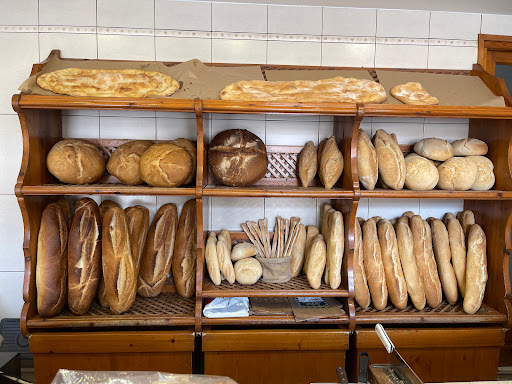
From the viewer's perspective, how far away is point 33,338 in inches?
73.8

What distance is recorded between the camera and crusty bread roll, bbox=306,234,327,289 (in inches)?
79.2

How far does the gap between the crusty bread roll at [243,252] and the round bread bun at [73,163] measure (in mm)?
822

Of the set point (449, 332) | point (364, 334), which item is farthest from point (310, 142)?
point (449, 332)

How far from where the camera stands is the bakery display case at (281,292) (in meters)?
1.84

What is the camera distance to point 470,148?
215cm

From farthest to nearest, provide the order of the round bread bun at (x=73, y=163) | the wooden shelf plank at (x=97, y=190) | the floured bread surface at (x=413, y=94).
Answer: the floured bread surface at (x=413, y=94) < the round bread bun at (x=73, y=163) < the wooden shelf plank at (x=97, y=190)

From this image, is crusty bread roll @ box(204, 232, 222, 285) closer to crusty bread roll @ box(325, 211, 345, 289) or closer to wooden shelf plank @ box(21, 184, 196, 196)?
wooden shelf plank @ box(21, 184, 196, 196)

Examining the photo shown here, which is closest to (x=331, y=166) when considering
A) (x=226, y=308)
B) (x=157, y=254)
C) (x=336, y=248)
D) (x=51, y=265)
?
(x=336, y=248)

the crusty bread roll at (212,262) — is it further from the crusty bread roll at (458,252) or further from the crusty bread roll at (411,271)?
the crusty bread roll at (458,252)

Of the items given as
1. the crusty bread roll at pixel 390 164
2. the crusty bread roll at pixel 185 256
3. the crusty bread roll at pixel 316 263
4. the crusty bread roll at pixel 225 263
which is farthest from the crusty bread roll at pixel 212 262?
the crusty bread roll at pixel 390 164

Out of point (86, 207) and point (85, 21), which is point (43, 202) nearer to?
point (86, 207)

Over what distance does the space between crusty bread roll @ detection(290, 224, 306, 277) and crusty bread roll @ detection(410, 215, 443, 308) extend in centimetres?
59

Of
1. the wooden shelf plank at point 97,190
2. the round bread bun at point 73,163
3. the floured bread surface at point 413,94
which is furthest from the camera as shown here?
the floured bread surface at point 413,94

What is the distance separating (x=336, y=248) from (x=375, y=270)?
238mm
